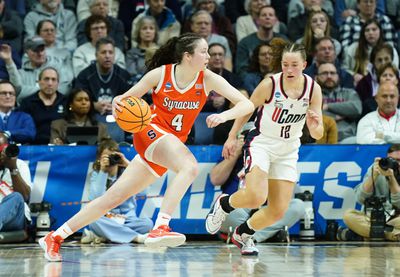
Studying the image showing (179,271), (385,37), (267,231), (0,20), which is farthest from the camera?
(385,37)

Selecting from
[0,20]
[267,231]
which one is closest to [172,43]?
[267,231]

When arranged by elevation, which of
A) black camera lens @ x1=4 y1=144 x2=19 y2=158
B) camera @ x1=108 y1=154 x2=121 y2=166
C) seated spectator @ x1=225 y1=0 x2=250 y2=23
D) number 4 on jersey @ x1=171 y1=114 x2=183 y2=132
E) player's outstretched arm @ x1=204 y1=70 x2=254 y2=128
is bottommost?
camera @ x1=108 y1=154 x2=121 y2=166

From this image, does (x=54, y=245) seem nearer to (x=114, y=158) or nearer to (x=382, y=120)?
(x=114, y=158)

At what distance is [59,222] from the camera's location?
11.4 m

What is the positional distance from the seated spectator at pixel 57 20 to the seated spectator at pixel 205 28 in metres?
1.94

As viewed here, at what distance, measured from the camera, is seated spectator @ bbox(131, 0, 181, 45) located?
14.4 meters

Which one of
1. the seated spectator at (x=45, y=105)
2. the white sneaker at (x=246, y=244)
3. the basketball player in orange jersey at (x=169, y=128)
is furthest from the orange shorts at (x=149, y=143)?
the seated spectator at (x=45, y=105)

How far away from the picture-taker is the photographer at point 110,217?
35.8ft

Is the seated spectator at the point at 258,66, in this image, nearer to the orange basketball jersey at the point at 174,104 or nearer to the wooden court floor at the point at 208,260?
the wooden court floor at the point at 208,260

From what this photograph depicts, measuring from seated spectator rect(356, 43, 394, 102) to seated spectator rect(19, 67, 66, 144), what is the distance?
4.56 metres

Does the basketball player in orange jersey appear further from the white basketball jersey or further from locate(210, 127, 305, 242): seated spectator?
locate(210, 127, 305, 242): seated spectator

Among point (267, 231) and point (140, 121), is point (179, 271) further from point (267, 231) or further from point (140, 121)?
point (267, 231)

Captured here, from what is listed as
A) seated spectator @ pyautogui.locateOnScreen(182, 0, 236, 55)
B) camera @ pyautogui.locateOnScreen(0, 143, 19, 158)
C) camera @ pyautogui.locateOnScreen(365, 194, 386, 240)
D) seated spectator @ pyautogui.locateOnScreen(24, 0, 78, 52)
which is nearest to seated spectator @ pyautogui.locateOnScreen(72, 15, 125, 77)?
seated spectator @ pyautogui.locateOnScreen(24, 0, 78, 52)

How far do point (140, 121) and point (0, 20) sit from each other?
22.6 feet
